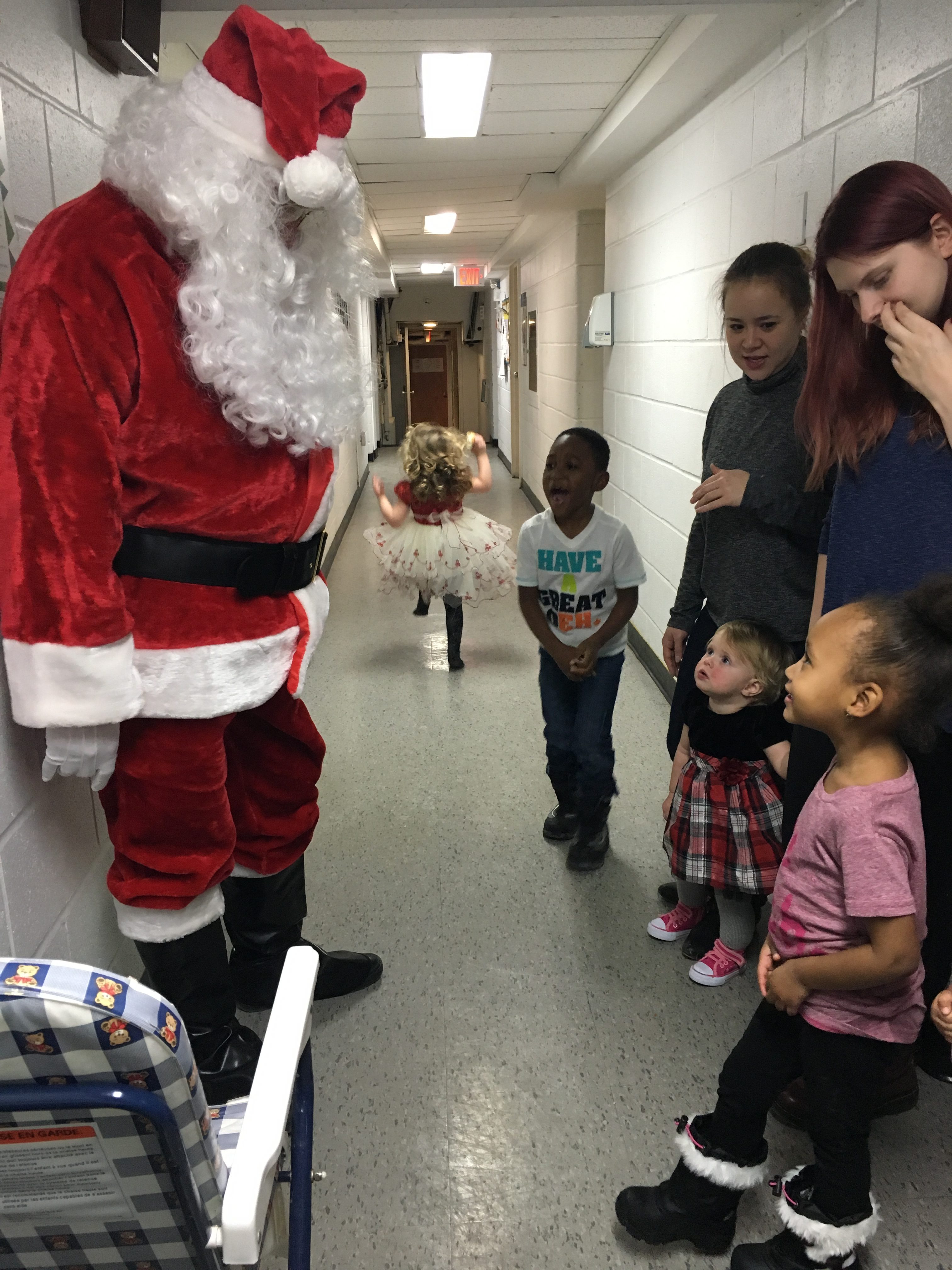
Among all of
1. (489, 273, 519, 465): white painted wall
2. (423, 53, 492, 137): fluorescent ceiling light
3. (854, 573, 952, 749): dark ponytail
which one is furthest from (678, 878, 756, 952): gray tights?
(489, 273, 519, 465): white painted wall

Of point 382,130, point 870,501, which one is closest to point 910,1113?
point 870,501

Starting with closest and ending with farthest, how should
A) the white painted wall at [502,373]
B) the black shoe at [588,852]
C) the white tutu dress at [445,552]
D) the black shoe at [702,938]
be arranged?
the black shoe at [702,938] → the black shoe at [588,852] → the white tutu dress at [445,552] → the white painted wall at [502,373]

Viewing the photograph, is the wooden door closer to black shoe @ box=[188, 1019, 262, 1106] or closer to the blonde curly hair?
the blonde curly hair

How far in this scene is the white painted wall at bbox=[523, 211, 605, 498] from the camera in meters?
5.41

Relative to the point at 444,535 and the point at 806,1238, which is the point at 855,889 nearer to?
the point at 806,1238

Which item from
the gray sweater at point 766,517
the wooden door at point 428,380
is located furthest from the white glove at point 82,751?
the wooden door at point 428,380

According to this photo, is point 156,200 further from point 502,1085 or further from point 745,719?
point 502,1085

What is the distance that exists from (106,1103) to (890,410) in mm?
1274

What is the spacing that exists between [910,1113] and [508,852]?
3.72 feet

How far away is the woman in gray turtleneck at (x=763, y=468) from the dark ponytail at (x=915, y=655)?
629mm

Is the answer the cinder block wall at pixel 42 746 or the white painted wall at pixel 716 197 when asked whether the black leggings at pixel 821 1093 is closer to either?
the cinder block wall at pixel 42 746

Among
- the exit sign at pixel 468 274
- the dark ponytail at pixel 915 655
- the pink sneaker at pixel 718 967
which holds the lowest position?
the pink sneaker at pixel 718 967

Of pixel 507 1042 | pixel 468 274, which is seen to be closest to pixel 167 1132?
pixel 507 1042

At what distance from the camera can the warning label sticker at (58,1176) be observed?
68 centimetres
